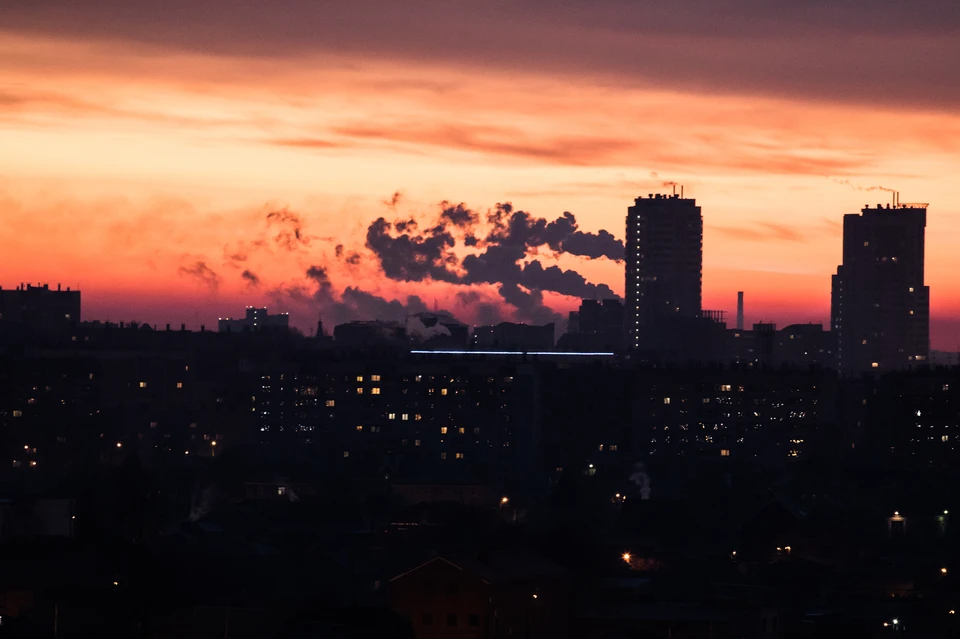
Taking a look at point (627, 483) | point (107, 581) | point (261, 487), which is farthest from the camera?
point (627, 483)

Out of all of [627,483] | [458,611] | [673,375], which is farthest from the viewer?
[673,375]

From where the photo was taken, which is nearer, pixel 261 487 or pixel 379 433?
pixel 261 487

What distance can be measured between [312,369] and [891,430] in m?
45.1

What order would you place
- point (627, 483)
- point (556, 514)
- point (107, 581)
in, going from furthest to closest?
1. point (627, 483)
2. point (556, 514)
3. point (107, 581)

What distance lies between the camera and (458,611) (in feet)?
131

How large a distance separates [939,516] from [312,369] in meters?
80.4

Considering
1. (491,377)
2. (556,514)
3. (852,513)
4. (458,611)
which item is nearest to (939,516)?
(852,513)

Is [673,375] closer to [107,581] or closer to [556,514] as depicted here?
[556,514]

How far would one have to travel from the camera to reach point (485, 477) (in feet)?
343

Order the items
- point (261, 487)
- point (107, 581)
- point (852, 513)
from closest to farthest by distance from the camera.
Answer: point (107, 581) → point (852, 513) → point (261, 487)

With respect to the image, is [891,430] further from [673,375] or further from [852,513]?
[852,513]

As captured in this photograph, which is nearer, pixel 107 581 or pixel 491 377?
pixel 107 581

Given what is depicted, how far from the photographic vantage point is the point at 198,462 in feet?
390

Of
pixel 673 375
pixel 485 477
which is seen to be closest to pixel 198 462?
pixel 485 477
